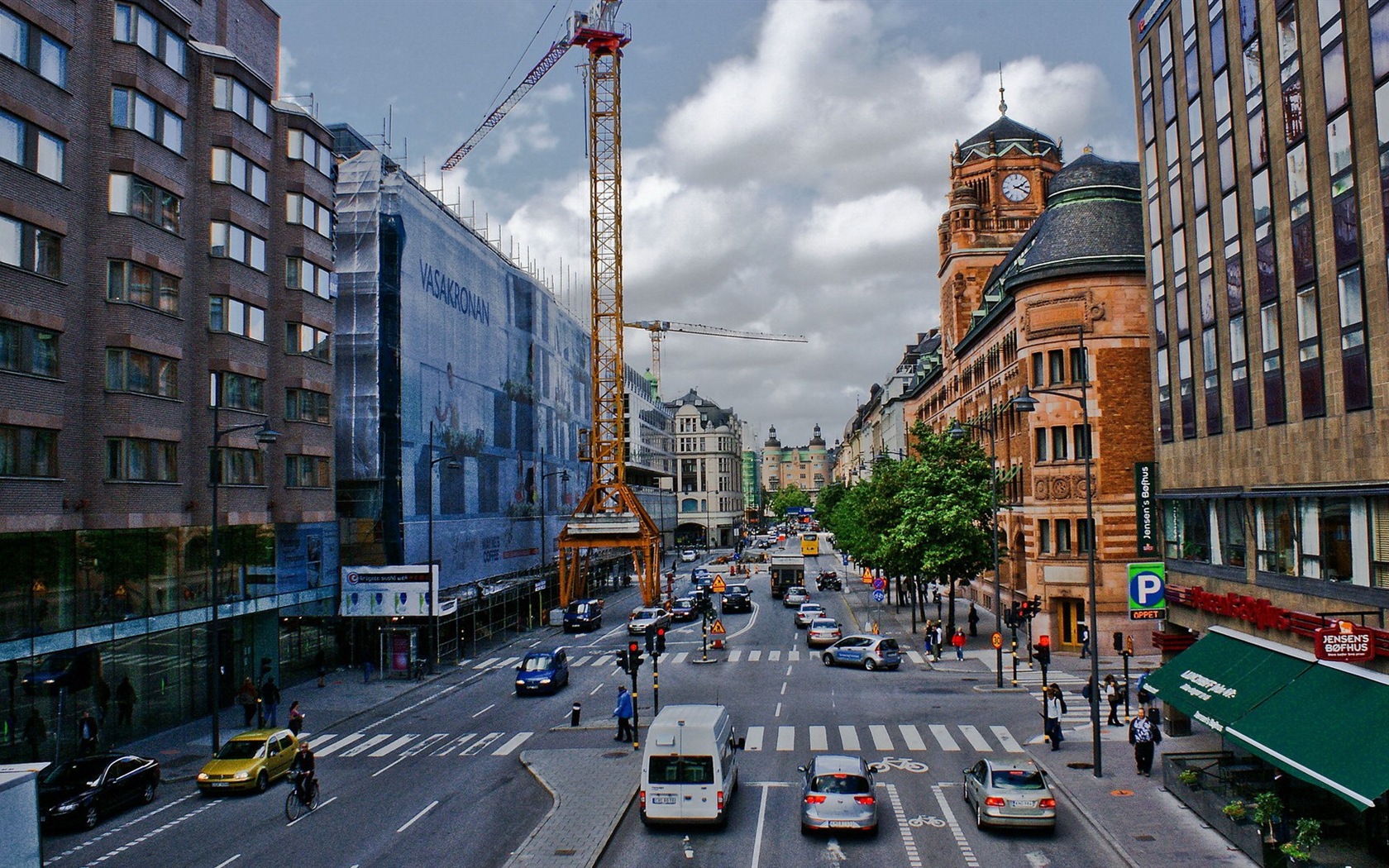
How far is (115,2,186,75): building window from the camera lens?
3294 centimetres

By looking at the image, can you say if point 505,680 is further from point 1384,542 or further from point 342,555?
point 1384,542

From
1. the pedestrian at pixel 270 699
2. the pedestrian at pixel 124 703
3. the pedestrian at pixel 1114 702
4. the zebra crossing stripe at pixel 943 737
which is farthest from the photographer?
the pedestrian at pixel 270 699

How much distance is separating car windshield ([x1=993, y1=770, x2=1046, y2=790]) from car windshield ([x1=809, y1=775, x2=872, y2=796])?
268cm

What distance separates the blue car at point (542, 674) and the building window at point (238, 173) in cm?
2120

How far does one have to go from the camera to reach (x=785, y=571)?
7975 centimetres

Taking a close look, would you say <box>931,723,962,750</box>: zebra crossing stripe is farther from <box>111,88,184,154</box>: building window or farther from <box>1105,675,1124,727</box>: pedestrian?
<box>111,88,184,154</box>: building window

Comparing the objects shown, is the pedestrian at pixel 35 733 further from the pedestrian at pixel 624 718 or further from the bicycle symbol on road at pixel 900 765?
the bicycle symbol on road at pixel 900 765

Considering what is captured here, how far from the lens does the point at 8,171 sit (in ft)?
92.5

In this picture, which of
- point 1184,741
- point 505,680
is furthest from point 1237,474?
point 505,680

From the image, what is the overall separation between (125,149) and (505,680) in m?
24.8

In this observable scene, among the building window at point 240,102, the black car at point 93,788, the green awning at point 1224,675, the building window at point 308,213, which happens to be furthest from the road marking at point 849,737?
the building window at point 240,102

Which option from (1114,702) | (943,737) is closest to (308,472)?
(943,737)

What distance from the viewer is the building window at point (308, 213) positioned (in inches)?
1672

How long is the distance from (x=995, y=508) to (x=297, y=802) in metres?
28.6
